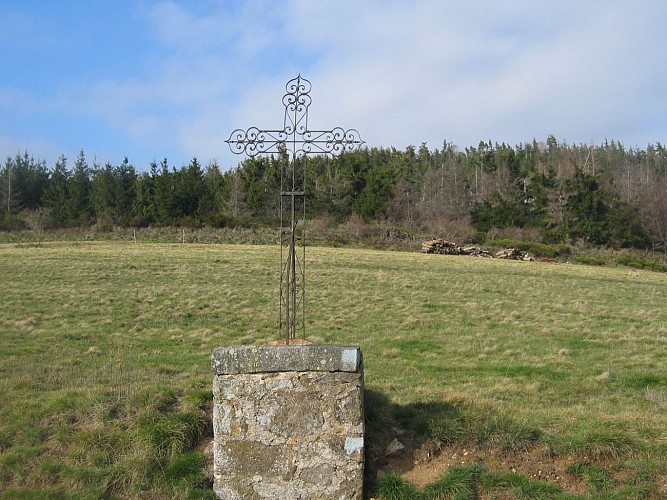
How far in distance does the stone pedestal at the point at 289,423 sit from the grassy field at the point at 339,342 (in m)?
0.43

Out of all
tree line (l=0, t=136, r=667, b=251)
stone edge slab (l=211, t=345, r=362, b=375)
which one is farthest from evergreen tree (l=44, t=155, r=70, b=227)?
stone edge slab (l=211, t=345, r=362, b=375)

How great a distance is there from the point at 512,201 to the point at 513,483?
56714 mm

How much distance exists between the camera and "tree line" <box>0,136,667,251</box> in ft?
168

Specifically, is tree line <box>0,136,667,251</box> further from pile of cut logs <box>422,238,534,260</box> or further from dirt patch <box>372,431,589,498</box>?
dirt patch <box>372,431,589,498</box>

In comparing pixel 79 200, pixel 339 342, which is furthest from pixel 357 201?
pixel 339 342

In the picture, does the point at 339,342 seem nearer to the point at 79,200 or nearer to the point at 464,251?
the point at 464,251

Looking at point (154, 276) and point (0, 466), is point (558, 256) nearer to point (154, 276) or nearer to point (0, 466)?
point (154, 276)

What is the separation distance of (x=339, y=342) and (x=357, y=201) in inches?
1798

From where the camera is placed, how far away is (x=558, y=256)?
43.0 meters

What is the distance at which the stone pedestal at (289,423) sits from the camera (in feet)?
18.7

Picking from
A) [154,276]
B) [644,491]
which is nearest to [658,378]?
[644,491]

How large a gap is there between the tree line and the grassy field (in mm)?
26195

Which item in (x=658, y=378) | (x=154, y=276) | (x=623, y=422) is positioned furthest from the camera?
(x=154, y=276)

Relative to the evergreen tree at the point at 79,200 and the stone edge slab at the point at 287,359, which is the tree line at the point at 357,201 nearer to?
the evergreen tree at the point at 79,200
